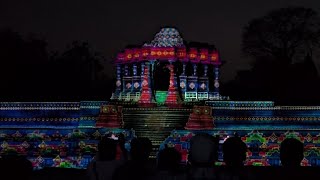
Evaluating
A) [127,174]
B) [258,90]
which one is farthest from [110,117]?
[127,174]

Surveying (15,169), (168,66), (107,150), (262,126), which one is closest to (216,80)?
(168,66)

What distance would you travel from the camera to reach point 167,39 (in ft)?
92.5

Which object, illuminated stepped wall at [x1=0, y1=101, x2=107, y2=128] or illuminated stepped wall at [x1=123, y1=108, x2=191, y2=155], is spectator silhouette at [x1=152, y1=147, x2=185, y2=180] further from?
illuminated stepped wall at [x1=0, y1=101, x2=107, y2=128]

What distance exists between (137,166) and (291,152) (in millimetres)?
1335

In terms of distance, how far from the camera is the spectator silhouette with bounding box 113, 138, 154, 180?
4862 millimetres

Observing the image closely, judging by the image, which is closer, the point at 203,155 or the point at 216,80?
the point at 203,155

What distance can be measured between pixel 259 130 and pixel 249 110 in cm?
168

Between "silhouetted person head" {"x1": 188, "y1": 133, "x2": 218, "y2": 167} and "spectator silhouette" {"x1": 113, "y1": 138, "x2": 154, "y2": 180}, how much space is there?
20.6 inches

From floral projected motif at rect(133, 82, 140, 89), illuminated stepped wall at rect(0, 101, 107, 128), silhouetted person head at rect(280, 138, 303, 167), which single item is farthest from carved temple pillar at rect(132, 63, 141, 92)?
silhouetted person head at rect(280, 138, 303, 167)

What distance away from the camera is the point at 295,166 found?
14.9 feet

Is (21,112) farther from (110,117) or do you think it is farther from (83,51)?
(83,51)

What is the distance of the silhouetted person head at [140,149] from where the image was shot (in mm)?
5179

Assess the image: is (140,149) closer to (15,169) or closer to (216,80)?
(15,169)

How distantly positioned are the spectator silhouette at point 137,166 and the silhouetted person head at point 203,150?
52cm
